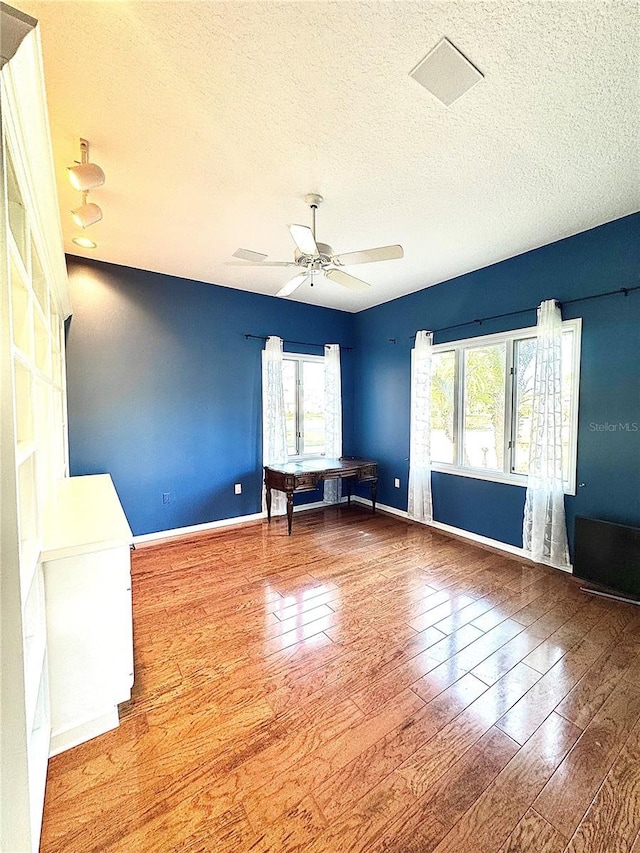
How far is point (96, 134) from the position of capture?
1828 millimetres

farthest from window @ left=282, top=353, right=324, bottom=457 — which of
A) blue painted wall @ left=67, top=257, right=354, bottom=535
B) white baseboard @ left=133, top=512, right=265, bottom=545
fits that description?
white baseboard @ left=133, top=512, right=265, bottom=545

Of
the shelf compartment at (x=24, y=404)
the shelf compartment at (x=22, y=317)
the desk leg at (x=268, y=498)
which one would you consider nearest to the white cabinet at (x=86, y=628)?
the shelf compartment at (x=24, y=404)

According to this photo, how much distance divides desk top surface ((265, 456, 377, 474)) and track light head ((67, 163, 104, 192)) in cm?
293

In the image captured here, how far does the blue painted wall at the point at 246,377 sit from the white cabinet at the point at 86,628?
220cm

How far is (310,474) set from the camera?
13.6ft

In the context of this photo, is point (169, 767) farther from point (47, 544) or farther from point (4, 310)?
point (4, 310)

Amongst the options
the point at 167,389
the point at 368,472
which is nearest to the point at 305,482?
the point at 368,472

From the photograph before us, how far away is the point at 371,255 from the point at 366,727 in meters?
2.60

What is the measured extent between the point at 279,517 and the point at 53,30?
4.27m

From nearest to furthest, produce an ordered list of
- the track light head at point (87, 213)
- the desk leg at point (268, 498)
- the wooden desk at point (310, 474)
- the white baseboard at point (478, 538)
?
the track light head at point (87, 213), the white baseboard at point (478, 538), the wooden desk at point (310, 474), the desk leg at point (268, 498)

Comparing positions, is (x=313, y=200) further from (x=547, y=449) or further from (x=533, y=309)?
(x=547, y=449)

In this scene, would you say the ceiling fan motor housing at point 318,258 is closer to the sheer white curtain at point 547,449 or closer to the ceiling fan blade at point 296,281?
the ceiling fan blade at point 296,281

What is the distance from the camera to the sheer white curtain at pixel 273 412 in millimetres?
4438

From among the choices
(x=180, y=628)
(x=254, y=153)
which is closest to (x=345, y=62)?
(x=254, y=153)
